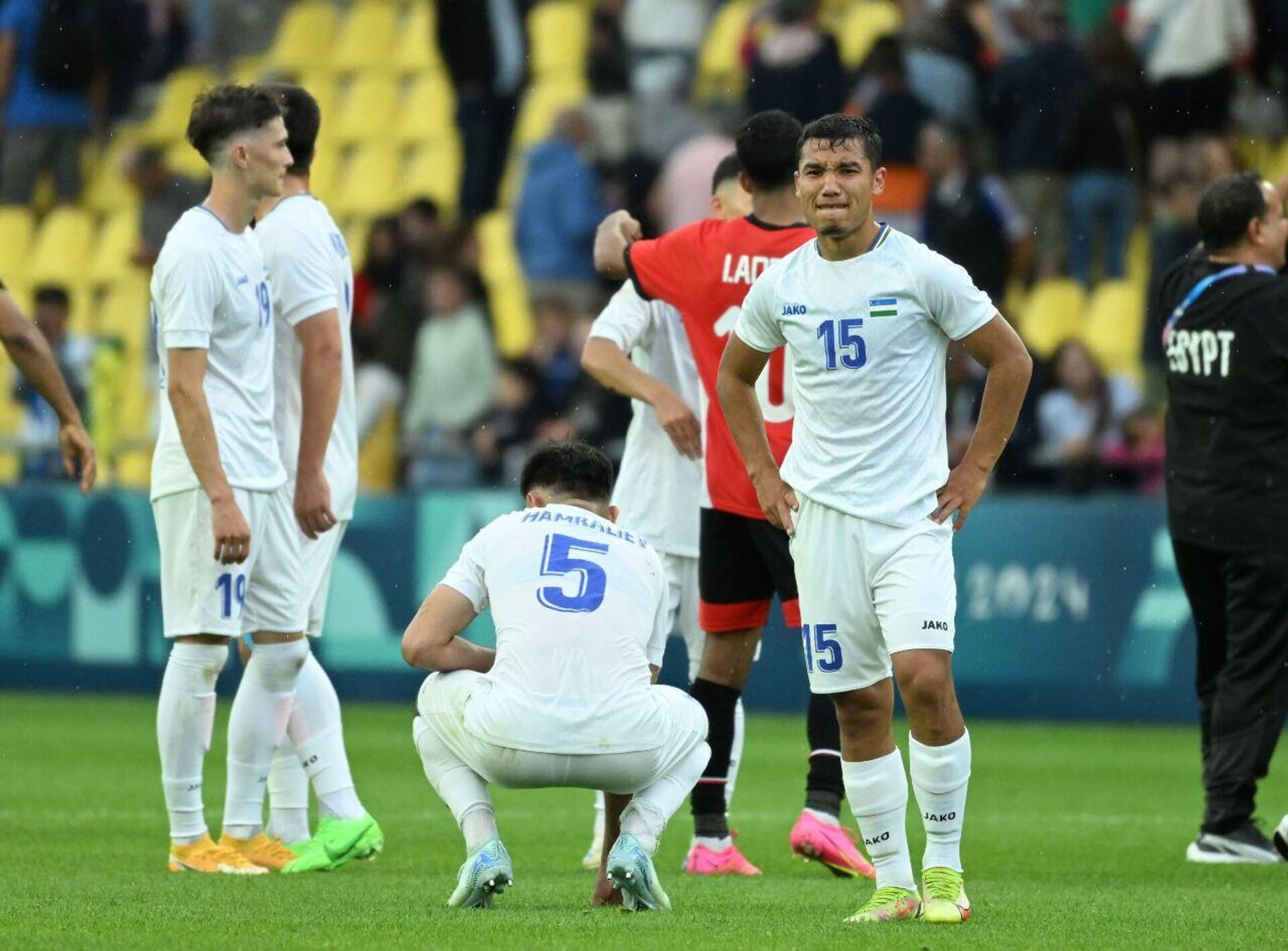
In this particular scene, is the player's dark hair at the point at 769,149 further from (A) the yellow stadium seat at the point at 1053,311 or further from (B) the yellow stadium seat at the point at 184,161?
(B) the yellow stadium seat at the point at 184,161

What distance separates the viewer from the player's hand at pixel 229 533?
7.07m

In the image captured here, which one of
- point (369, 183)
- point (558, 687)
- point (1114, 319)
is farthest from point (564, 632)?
point (369, 183)

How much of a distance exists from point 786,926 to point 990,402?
1.53m

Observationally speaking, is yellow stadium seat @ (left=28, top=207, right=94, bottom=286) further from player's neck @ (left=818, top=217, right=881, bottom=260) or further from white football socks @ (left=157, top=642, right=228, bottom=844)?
player's neck @ (left=818, top=217, right=881, bottom=260)

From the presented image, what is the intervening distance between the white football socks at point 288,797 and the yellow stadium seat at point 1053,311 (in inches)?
347

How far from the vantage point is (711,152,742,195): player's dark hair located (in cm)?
820

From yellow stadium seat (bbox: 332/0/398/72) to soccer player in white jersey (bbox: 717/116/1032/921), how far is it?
15.2 m

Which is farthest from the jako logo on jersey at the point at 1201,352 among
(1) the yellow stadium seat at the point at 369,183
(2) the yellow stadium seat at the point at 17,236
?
(2) the yellow stadium seat at the point at 17,236

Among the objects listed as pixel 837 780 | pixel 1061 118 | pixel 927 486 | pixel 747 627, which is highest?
pixel 1061 118

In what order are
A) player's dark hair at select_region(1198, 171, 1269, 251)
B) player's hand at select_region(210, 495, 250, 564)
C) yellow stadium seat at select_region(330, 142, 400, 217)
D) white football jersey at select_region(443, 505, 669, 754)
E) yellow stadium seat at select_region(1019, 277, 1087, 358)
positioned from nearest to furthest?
white football jersey at select_region(443, 505, 669, 754) < player's hand at select_region(210, 495, 250, 564) < player's dark hair at select_region(1198, 171, 1269, 251) < yellow stadium seat at select_region(1019, 277, 1087, 358) < yellow stadium seat at select_region(330, 142, 400, 217)

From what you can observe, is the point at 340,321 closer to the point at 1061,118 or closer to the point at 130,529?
the point at 130,529

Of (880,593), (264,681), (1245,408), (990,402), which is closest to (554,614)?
(880,593)

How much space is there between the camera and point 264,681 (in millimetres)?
7523

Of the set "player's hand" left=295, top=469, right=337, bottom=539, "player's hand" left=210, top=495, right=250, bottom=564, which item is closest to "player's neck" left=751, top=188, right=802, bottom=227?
"player's hand" left=295, top=469, right=337, bottom=539
